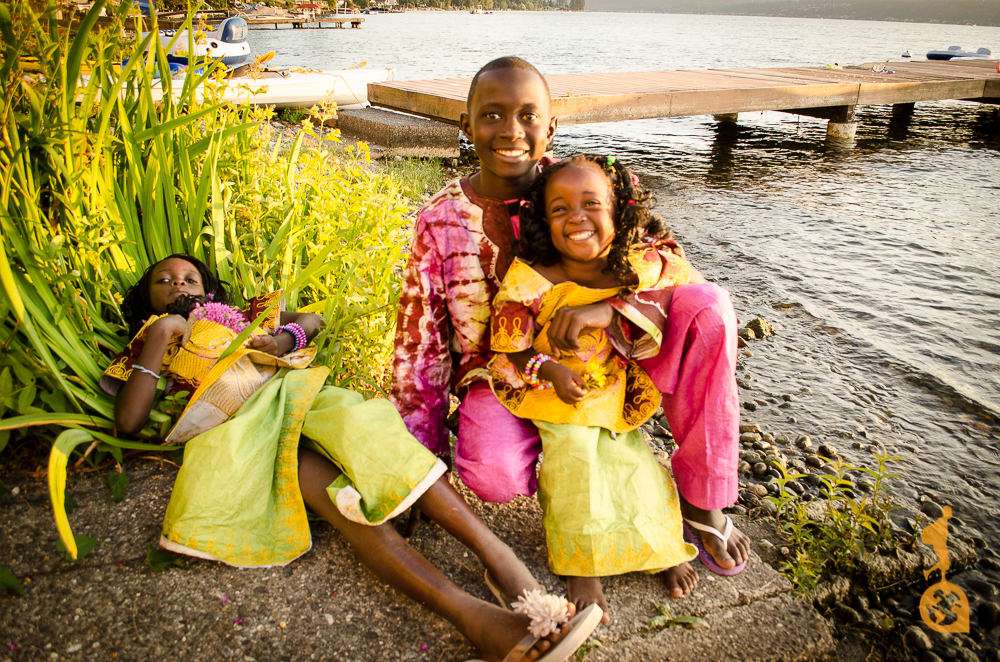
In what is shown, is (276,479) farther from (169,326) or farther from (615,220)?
(615,220)

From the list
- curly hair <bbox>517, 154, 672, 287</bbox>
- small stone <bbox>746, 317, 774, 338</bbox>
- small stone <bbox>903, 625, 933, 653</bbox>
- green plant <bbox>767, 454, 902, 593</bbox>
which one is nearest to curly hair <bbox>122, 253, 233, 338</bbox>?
curly hair <bbox>517, 154, 672, 287</bbox>

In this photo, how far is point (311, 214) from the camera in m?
2.83

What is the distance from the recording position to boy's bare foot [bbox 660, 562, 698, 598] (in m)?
1.57

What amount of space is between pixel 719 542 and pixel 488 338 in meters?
0.88

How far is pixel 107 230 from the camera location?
1.88 m

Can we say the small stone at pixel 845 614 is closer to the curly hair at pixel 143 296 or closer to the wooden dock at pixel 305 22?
the curly hair at pixel 143 296

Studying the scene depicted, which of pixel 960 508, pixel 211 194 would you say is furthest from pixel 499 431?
pixel 960 508

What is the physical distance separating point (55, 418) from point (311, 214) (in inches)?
57.5

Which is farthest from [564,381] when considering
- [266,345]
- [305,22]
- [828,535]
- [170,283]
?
[305,22]

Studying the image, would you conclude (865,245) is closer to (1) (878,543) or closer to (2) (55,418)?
(1) (878,543)

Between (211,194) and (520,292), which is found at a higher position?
(211,194)

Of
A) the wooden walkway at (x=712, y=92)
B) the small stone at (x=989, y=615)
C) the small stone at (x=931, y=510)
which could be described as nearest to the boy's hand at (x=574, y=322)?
the small stone at (x=989, y=615)

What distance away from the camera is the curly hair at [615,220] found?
1.75 m

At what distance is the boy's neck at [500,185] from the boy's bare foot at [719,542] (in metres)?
1.05
